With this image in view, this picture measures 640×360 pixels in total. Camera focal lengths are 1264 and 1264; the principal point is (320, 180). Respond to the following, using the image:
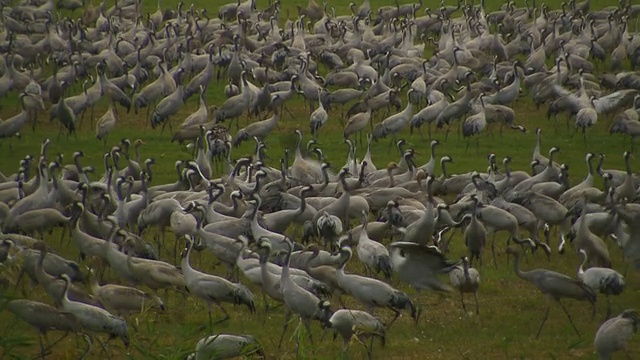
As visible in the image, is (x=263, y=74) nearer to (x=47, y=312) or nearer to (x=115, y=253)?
(x=115, y=253)

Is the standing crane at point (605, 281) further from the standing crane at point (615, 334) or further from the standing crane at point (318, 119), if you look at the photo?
the standing crane at point (318, 119)

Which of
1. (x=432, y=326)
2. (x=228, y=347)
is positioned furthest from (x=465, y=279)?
(x=228, y=347)

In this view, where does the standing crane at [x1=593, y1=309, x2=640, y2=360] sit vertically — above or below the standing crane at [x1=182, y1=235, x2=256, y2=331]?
above

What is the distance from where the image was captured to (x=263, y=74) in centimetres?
2569

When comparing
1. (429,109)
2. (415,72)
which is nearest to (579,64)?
(415,72)

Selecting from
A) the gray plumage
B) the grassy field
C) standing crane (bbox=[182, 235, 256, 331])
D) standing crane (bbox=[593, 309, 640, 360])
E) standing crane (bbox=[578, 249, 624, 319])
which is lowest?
the grassy field

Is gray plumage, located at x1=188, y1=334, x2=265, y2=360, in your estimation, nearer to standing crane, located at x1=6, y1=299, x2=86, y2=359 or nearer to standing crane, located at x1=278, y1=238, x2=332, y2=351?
standing crane, located at x1=278, y1=238, x2=332, y2=351

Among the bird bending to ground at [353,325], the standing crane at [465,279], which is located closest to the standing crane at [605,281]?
the standing crane at [465,279]

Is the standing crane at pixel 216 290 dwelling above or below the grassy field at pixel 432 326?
above

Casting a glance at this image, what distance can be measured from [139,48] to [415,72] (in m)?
5.96

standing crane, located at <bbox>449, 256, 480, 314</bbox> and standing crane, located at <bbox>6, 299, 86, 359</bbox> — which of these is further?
standing crane, located at <bbox>449, 256, 480, 314</bbox>

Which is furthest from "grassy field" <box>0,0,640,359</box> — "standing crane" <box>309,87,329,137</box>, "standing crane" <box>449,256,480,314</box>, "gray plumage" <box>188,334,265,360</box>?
"standing crane" <box>309,87,329,137</box>

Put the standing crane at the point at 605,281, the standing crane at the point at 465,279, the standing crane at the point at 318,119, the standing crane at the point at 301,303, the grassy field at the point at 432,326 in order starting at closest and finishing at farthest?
the grassy field at the point at 432,326
the standing crane at the point at 301,303
the standing crane at the point at 605,281
the standing crane at the point at 465,279
the standing crane at the point at 318,119

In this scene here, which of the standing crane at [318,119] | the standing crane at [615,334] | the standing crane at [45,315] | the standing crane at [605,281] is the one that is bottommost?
the standing crane at [318,119]
